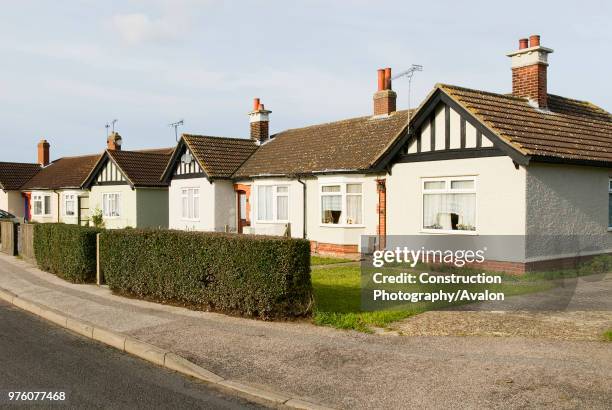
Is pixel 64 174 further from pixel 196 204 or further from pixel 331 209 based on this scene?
pixel 331 209

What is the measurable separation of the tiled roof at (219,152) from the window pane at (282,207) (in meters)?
3.42

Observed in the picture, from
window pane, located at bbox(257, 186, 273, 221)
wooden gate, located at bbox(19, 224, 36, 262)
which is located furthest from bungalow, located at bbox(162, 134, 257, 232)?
wooden gate, located at bbox(19, 224, 36, 262)

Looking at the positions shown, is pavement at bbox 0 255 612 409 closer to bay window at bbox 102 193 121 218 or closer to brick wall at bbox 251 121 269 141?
brick wall at bbox 251 121 269 141

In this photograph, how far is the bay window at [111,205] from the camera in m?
32.2

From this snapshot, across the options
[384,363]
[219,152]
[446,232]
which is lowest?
[384,363]

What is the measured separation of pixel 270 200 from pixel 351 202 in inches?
183

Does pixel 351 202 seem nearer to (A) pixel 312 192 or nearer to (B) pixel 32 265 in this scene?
(A) pixel 312 192

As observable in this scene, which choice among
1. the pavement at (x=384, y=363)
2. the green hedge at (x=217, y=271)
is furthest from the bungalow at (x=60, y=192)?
the pavement at (x=384, y=363)

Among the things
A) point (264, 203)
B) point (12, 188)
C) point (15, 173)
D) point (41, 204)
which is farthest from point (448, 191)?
point (15, 173)

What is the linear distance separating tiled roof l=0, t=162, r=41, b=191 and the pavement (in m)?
39.5

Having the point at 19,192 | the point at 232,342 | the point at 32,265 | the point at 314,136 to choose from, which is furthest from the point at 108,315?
the point at 19,192

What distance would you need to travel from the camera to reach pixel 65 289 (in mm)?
14367

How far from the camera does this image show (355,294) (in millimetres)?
12359

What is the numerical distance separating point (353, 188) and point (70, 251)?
9.85 m
